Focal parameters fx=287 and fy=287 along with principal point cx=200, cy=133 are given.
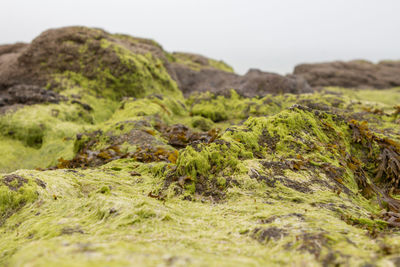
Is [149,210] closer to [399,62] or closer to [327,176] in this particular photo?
[327,176]

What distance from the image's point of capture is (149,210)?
267 centimetres

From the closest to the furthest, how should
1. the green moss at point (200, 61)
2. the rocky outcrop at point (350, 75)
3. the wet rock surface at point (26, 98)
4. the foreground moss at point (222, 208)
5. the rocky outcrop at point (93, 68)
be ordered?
the foreground moss at point (222, 208) < the wet rock surface at point (26, 98) < the rocky outcrop at point (93, 68) < the rocky outcrop at point (350, 75) < the green moss at point (200, 61)

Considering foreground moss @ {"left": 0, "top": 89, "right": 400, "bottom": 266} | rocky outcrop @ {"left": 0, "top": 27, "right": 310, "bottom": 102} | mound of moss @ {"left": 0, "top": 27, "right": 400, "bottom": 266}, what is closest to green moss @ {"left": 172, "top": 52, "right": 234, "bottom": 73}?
rocky outcrop @ {"left": 0, "top": 27, "right": 310, "bottom": 102}

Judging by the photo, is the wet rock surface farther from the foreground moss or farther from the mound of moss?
the foreground moss

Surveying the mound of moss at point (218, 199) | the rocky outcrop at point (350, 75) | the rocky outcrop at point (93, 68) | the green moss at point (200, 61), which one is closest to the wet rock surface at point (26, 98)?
the rocky outcrop at point (93, 68)

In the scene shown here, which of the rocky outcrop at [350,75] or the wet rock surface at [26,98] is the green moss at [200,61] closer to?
the rocky outcrop at [350,75]

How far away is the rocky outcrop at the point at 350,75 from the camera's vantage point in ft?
86.1

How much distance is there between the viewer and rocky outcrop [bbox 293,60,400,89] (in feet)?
86.1

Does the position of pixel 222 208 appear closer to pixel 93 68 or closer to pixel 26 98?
pixel 26 98

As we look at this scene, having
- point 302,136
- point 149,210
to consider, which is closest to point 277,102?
point 302,136

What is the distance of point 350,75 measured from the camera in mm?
26719

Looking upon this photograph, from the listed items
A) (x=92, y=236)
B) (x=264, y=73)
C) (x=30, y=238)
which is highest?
(x=264, y=73)

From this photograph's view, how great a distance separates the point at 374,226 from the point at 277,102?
8.55 metres

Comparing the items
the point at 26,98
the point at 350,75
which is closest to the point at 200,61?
the point at 350,75
